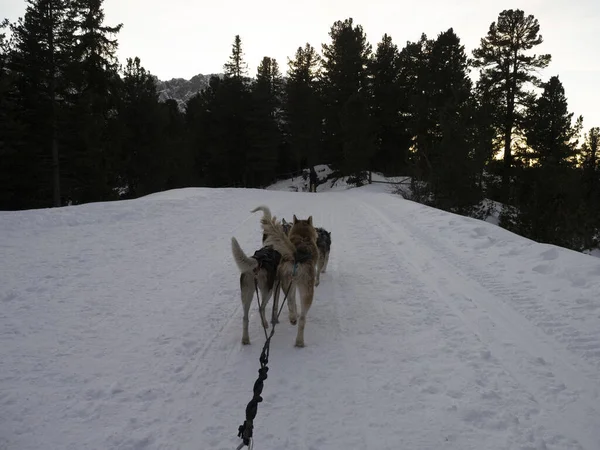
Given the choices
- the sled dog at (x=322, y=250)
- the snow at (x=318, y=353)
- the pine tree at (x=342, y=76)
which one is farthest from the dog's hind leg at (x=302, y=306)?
the pine tree at (x=342, y=76)

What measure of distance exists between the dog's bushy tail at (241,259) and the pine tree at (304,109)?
3577cm

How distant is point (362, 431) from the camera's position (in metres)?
3.19

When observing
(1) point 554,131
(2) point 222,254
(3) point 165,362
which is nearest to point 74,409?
(3) point 165,362

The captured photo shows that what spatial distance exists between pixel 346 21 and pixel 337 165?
16.2 m

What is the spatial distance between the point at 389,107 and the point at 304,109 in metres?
10.1

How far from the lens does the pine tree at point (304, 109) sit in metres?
41.3

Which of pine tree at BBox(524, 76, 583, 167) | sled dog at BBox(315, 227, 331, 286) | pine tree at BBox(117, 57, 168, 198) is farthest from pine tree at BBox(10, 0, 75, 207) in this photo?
pine tree at BBox(524, 76, 583, 167)

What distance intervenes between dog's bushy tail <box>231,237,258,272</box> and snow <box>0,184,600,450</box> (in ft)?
3.56

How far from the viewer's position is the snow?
10.4ft

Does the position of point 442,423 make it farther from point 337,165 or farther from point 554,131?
point 337,165

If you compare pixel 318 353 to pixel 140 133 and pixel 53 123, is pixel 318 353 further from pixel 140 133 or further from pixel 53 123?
pixel 140 133

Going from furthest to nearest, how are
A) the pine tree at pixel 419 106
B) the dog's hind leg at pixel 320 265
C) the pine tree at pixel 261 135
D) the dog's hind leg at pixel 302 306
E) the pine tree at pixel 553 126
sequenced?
the pine tree at pixel 261 135 < the pine tree at pixel 553 126 < the pine tree at pixel 419 106 < the dog's hind leg at pixel 320 265 < the dog's hind leg at pixel 302 306

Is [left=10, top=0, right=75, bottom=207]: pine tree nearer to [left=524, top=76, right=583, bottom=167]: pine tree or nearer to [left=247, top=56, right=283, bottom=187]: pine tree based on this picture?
[left=247, top=56, right=283, bottom=187]: pine tree

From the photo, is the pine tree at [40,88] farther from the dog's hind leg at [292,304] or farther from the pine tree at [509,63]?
the pine tree at [509,63]
